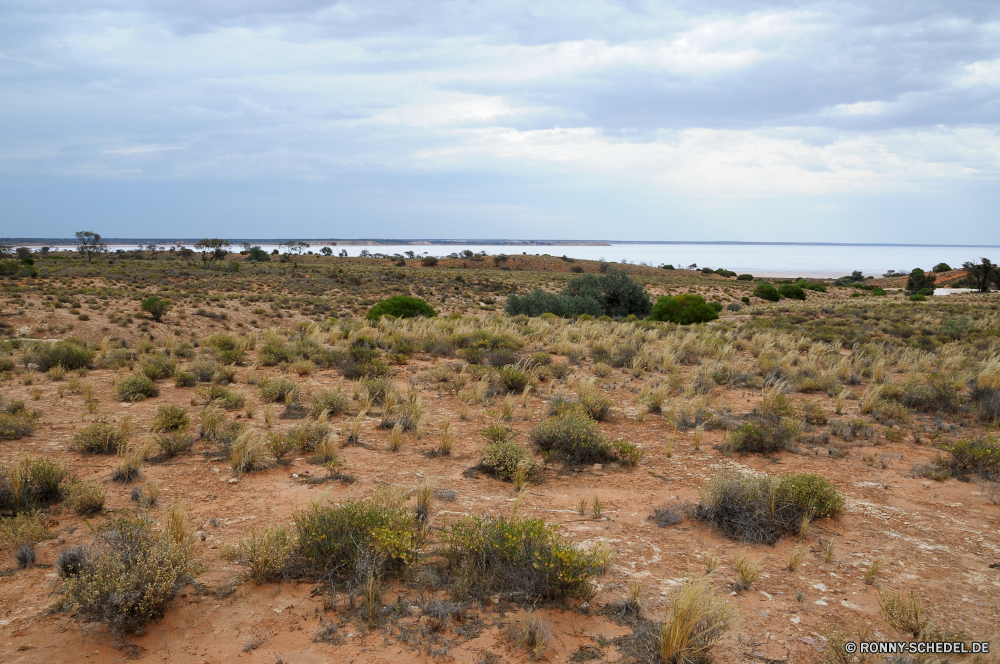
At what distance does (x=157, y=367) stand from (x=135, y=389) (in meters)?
1.81

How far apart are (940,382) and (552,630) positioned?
1016 cm

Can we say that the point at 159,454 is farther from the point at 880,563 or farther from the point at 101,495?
the point at 880,563

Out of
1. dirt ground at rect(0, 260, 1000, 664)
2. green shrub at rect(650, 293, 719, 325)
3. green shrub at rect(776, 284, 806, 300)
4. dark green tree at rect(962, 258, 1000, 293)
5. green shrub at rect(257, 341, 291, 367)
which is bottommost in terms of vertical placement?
dirt ground at rect(0, 260, 1000, 664)

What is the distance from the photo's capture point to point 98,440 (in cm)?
684

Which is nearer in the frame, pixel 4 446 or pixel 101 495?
pixel 101 495

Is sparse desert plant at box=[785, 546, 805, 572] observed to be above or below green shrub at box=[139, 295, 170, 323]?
below

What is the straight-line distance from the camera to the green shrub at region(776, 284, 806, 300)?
165ft

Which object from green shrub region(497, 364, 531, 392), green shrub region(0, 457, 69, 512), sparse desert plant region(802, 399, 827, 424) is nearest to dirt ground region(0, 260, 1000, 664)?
green shrub region(0, 457, 69, 512)

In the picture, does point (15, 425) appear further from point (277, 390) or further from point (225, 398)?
point (277, 390)

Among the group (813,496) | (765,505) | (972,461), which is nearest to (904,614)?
(765,505)

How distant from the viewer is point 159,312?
21.9 metres

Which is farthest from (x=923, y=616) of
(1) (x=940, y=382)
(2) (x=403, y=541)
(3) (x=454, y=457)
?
(1) (x=940, y=382)

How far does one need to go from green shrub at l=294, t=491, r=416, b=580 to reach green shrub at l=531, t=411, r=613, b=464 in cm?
325

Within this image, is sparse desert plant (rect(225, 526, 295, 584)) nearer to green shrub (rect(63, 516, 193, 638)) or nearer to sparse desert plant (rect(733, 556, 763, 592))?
green shrub (rect(63, 516, 193, 638))
